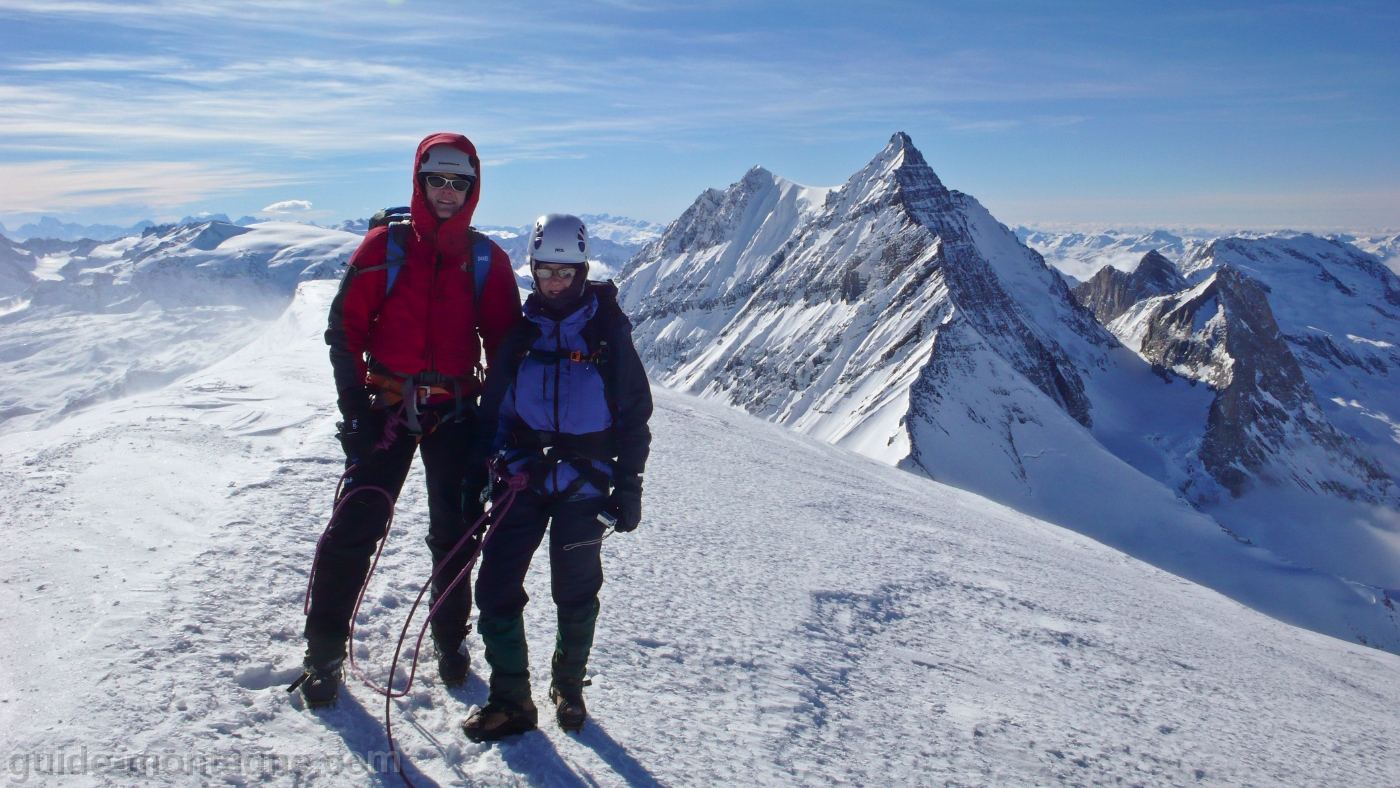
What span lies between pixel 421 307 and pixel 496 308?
0.46 m

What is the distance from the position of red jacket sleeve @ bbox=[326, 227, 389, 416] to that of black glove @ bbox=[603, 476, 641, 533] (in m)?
1.64

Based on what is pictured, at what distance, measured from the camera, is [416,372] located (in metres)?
4.55

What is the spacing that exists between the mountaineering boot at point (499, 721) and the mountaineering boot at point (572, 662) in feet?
0.67

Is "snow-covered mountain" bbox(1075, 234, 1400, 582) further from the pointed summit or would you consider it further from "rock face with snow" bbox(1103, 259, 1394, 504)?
the pointed summit

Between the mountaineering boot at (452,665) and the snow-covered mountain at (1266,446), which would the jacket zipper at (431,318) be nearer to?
the mountaineering boot at (452,665)

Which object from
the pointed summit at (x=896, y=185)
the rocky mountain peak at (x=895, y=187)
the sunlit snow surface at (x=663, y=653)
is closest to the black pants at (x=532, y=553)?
the sunlit snow surface at (x=663, y=653)

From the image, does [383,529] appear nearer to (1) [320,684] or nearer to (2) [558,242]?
(1) [320,684]

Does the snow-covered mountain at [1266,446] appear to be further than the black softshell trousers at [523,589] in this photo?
Yes

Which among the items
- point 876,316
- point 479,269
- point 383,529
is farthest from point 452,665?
point 876,316

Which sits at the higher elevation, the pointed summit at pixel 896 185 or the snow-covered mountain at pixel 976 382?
the pointed summit at pixel 896 185

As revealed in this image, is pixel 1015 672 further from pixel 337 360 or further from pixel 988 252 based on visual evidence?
pixel 988 252

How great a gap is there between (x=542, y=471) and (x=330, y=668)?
67.9 inches

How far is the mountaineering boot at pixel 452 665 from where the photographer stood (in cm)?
468

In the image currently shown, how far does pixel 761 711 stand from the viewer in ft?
16.4
